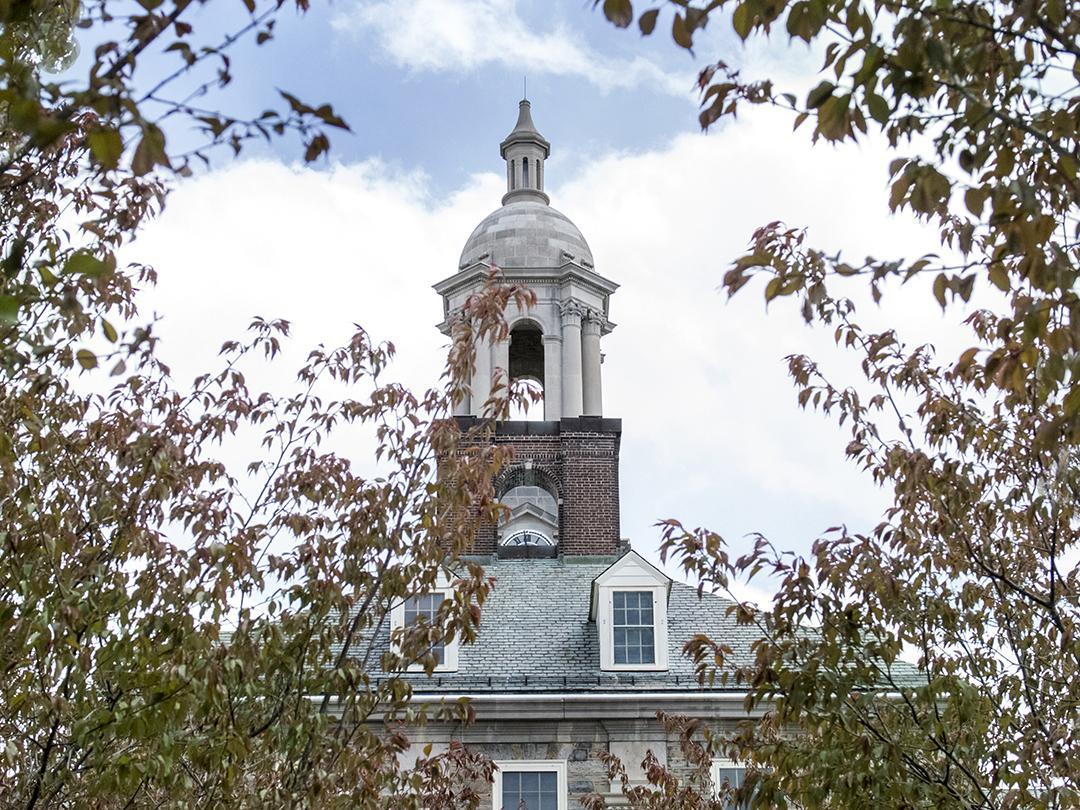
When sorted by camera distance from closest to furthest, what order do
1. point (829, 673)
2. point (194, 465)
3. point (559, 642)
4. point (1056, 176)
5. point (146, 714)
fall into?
point (1056, 176) → point (146, 714) → point (829, 673) → point (194, 465) → point (559, 642)

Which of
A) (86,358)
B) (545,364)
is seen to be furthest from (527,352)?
(86,358)

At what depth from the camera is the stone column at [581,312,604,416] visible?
29.2m

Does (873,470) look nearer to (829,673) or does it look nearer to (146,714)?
(829,673)

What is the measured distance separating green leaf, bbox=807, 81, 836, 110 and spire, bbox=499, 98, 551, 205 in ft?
91.1

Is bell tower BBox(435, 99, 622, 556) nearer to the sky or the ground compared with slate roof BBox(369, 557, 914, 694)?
nearer to the sky

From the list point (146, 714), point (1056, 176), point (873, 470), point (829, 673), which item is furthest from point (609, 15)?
point (873, 470)

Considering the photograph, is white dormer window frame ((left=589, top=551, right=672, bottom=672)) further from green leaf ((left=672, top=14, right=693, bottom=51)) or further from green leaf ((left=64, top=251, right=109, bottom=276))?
green leaf ((left=64, top=251, right=109, bottom=276))

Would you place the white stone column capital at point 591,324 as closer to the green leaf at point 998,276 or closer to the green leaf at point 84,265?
the green leaf at point 998,276

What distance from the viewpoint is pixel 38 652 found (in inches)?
314

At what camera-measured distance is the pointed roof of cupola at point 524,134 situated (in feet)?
108

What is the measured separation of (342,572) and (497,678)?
1119 centimetres

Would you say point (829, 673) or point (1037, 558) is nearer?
point (829, 673)

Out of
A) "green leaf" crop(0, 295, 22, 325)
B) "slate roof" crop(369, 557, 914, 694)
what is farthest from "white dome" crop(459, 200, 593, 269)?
"green leaf" crop(0, 295, 22, 325)

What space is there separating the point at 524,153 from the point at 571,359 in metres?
6.56
